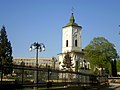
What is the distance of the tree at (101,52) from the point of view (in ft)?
234

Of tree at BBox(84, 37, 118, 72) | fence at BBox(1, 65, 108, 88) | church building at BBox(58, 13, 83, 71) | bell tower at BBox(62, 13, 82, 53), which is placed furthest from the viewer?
bell tower at BBox(62, 13, 82, 53)

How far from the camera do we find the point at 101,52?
71.8 meters

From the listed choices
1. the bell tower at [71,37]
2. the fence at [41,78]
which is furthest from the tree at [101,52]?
the fence at [41,78]

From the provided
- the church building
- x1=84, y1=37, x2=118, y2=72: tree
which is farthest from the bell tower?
x1=84, y1=37, x2=118, y2=72: tree

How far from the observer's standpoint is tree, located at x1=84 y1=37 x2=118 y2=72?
2810 inches

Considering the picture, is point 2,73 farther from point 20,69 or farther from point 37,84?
point 37,84

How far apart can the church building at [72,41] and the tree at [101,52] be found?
22.1 m

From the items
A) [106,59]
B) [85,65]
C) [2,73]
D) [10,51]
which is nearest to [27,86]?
[2,73]

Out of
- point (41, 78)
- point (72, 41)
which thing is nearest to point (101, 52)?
point (72, 41)

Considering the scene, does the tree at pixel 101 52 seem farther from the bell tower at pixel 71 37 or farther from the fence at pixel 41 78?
the fence at pixel 41 78

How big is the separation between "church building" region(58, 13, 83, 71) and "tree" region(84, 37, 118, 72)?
22087 millimetres

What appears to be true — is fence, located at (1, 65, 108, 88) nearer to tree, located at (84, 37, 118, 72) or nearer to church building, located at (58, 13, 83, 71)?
tree, located at (84, 37, 118, 72)

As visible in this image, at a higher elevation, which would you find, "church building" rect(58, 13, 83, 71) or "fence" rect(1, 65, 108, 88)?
"church building" rect(58, 13, 83, 71)

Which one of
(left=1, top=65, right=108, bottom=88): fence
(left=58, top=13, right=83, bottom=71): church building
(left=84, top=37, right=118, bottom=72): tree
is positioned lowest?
(left=1, top=65, right=108, bottom=88): fence
